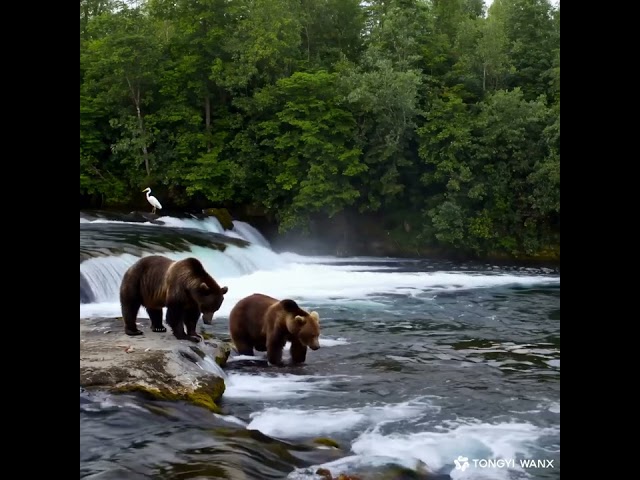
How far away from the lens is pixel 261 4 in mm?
22062

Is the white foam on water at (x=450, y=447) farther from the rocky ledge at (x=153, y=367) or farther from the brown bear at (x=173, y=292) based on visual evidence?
the brown bear at (x=173, y=292)

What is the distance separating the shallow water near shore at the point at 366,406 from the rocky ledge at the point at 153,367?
0.14m

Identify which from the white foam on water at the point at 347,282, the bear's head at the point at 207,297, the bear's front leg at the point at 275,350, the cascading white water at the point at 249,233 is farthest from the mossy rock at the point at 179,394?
the cascading white water at the point at 249,233

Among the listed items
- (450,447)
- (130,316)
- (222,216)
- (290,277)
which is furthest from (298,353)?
(222,216)

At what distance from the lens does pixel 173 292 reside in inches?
228

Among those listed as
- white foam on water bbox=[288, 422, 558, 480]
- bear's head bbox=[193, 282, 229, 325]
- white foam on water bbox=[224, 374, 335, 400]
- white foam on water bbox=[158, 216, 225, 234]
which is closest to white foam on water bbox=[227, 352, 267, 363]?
white foam on water bbox=[224, 374, 335, 400]

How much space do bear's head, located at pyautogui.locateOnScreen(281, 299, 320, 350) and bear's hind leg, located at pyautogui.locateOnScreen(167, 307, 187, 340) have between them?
0.94m

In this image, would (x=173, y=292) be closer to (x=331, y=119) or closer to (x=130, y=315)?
(x=130, y=315)

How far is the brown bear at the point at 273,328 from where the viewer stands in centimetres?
611

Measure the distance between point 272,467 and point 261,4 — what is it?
20.4 metres

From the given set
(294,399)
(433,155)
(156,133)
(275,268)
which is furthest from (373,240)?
(294,399)

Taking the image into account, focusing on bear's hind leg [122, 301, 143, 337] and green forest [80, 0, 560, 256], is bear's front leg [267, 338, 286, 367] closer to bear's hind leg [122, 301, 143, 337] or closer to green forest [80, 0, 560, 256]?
bear's hind leg [122, 301, 143, 337]

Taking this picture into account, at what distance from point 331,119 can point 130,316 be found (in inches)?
566
